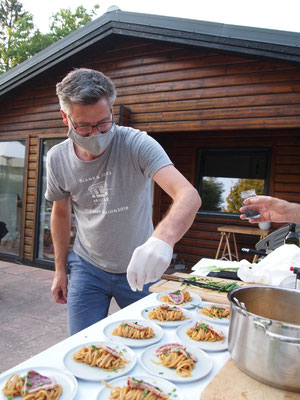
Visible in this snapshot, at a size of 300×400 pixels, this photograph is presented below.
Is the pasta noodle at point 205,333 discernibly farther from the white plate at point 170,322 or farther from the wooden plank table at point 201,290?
the wooden plank table at point 201,290

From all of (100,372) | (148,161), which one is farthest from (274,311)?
(148,161)

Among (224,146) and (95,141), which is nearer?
(95,141)

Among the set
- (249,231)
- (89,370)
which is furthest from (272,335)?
(249,231)

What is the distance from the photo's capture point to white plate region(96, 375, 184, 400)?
3.43 ft

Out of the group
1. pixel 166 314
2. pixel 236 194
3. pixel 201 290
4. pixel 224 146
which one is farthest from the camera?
pixel 236 194

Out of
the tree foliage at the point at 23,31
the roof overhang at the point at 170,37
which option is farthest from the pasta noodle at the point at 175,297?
the tree foliage at the point at 23,31

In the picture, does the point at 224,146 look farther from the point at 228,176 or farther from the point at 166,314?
the point at 166,314

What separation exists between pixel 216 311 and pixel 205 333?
308 millimetres

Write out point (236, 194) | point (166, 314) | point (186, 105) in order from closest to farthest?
point (166, 314), point (186, 105), point (236, 194)

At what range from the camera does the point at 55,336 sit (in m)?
3.80

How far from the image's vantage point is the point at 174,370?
1229mm

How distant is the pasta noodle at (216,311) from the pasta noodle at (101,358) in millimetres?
672

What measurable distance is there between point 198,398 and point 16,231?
7.52 m

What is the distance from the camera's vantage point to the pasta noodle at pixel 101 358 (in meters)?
1.22
